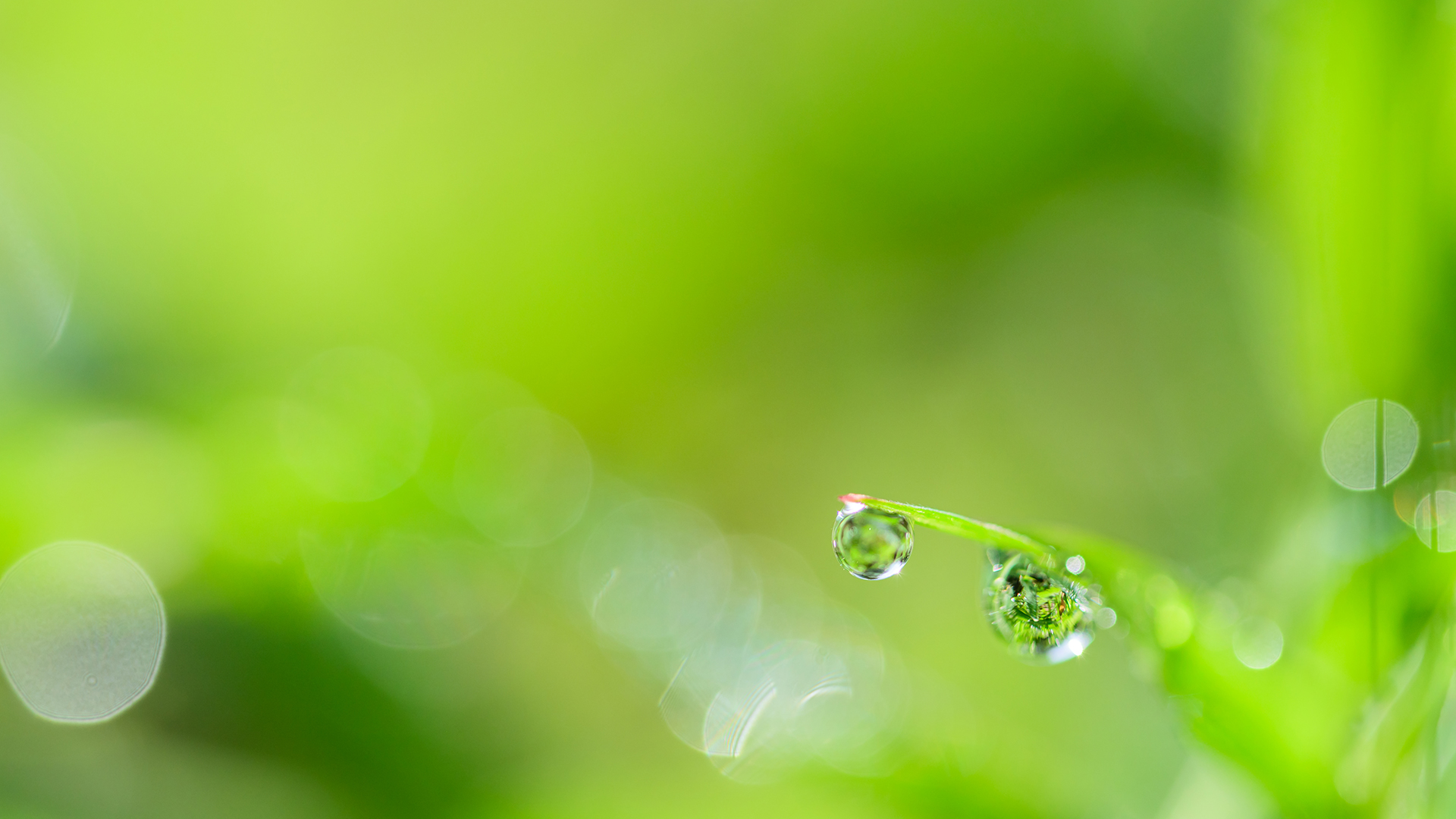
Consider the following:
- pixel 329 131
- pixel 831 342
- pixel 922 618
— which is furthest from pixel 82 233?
pixel 922 618

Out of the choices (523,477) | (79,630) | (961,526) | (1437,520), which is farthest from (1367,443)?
(79,630)

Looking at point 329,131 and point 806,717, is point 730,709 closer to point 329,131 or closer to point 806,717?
point 806,717

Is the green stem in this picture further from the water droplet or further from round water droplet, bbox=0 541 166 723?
round water droplet, bbox=0 541 166 723

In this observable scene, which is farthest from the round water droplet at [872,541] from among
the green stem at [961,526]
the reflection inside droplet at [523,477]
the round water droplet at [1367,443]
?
the reflection inside droplet at [523,477]

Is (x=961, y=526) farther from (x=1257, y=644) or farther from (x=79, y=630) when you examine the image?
(x=79, y=630)

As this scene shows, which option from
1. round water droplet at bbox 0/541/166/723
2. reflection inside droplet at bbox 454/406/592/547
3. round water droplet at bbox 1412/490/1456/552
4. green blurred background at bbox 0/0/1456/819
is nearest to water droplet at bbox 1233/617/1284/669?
round water droplet at bbox 1412/490/1456/552

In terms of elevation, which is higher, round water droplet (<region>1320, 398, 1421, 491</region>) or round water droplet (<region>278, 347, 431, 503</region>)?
round water droplet (<region>1320, 398, 1421, 491</region>)
